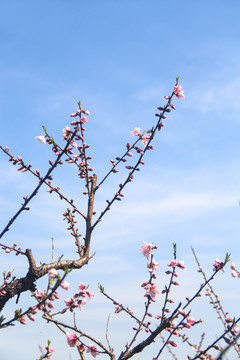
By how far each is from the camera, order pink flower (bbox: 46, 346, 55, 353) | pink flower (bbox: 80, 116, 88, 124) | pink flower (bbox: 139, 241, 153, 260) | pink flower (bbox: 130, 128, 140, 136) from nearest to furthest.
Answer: pink flower (bbox: 139, 241, 153, 260)
pink flower (bbox: 46, 346, 55, 353)
pink flower (bbox: 80, 116, 88, 124)
pink flower (bbox: 130, 128, 140, 136)

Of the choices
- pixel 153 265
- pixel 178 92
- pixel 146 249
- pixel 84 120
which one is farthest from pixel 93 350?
pixel 178 92

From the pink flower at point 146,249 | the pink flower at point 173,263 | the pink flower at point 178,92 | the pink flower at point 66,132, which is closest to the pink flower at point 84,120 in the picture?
the pink flower at point 66,132

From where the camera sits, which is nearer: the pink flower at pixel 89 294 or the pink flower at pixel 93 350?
the pink flower at pixel 93 350

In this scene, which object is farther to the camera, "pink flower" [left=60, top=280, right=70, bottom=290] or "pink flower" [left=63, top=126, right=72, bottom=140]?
"pink flower" [left=63, top=126, right=72, bottom=140]

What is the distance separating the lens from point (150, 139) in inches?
251

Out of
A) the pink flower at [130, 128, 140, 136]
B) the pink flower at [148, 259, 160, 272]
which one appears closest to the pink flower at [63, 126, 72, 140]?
the pink flower at [130, 128, 140, 136]

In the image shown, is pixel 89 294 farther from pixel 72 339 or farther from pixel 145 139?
pixel 145 139

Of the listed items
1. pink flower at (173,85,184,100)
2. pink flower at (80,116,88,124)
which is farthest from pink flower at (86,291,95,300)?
pink flower at (173,85,184,100)

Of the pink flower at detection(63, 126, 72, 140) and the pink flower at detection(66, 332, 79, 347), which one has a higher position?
the pink flower at detection(63, 126, 72, 140)

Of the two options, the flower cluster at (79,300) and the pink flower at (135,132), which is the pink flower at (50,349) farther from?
the pink flower at (135,132)

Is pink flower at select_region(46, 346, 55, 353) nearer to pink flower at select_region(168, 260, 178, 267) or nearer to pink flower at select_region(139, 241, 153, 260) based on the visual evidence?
pink flower at select_region(139, 241, 153, 260)

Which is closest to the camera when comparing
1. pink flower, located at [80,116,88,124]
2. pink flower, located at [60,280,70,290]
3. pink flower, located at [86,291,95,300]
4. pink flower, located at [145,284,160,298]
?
pink flower, located at [60,280,70,290]

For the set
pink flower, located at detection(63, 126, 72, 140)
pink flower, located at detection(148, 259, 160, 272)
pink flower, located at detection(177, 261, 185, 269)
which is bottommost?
pink flower, located at detection(177, 261, 185, 269)

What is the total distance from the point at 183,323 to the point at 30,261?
251 cm
